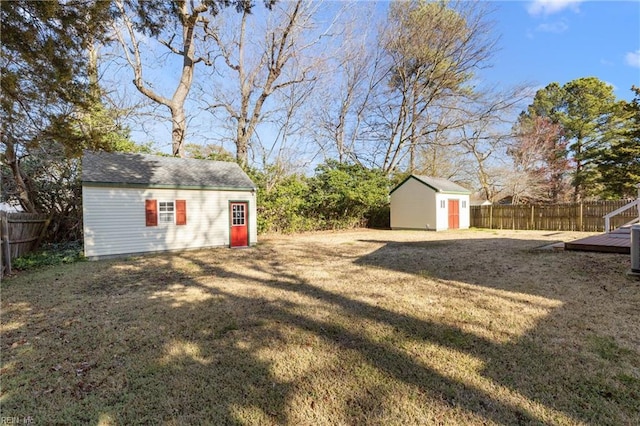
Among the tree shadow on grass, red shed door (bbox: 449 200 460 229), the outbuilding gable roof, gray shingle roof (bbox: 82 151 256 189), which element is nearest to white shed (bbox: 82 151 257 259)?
gray shingle roof (bbox: 82 151 256 189)

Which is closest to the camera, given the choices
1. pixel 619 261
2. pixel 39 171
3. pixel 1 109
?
pixel 1 109

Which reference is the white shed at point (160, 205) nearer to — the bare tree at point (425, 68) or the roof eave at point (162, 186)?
the roof eave at point (162, 186)

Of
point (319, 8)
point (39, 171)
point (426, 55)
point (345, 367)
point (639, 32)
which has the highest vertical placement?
point (319, 8)

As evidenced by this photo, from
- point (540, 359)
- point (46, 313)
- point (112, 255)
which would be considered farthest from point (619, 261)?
point (112, 255)

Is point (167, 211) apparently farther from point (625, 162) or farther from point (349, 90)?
point (625, 162)

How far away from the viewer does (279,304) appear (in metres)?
4.57

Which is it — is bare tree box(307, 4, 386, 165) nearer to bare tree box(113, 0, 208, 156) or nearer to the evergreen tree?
bare tree box(113, 0, 208, 156)

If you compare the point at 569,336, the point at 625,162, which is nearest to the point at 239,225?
the point at 569,336

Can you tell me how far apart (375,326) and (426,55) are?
2027 centimetres

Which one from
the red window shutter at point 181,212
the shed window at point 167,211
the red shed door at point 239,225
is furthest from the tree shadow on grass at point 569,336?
the shed window at point 167,211

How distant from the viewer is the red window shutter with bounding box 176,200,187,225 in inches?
415

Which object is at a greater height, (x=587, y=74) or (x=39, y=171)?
(x=587, y=74)

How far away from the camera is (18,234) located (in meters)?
8.36

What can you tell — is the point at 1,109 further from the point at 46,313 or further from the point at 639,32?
the point at 639,32
